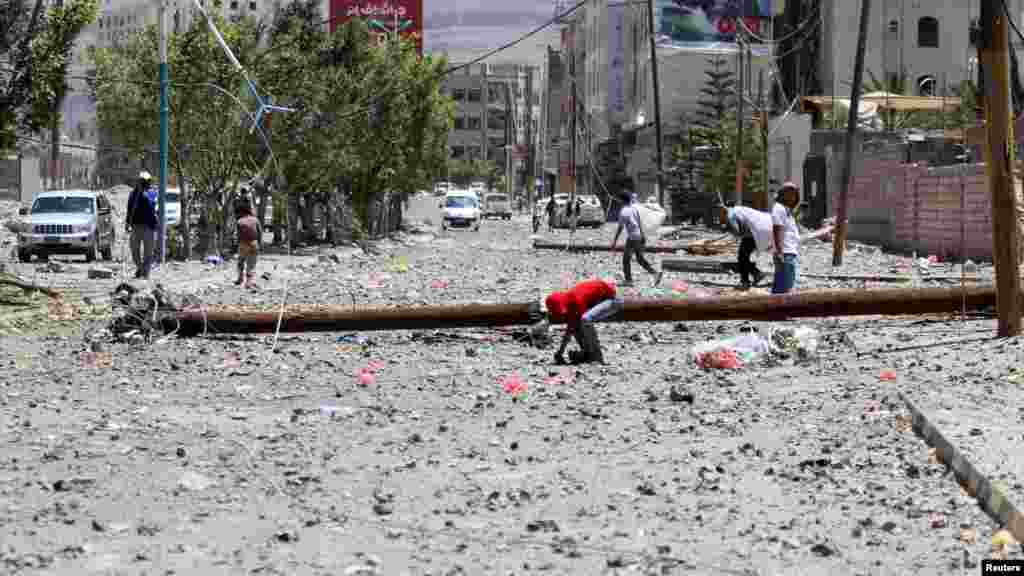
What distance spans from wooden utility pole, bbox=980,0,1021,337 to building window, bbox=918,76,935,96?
52.3 meters

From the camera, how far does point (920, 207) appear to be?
35.6 metres

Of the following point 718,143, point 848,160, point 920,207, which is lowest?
point 920,207

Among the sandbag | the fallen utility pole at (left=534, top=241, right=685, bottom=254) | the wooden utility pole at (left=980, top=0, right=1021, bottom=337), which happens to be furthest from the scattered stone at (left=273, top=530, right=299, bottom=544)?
the fallen utility pole at (left=534, top=241, right=685, bottom=254)

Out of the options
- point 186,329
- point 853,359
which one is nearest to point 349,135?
point 186,329

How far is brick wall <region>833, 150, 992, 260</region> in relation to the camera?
31141 mm

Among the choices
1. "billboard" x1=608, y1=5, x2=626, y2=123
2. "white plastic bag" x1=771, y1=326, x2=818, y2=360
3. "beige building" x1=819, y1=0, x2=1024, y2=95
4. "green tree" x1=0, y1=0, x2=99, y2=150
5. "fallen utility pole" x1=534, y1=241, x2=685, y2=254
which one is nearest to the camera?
"white plastic bag" x1=771, y1=326, x2=818, y2=360

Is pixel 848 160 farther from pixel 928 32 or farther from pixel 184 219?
pixel 928 32

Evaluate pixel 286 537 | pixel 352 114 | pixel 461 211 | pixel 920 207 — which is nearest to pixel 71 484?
pixel 286 537

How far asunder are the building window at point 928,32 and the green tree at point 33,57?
49881 mm

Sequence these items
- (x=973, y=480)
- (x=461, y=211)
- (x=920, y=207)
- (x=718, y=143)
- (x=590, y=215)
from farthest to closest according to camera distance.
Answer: (x=461, y=211)
(x=590, y=215)
(x=718, y=143)
(x=920, y=207)
(x=973, y=480)

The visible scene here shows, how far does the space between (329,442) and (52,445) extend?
1630 mm

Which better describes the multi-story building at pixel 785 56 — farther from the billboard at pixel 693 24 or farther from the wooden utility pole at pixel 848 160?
the wooden utility pole at pixel 848 160

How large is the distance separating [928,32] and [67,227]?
42914 millimetres

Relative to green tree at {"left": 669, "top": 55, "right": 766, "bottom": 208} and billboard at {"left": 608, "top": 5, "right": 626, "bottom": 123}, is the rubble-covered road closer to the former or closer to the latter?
green tree at {"left": 669, "top": 55, "right": 766, "bottom": 208}
